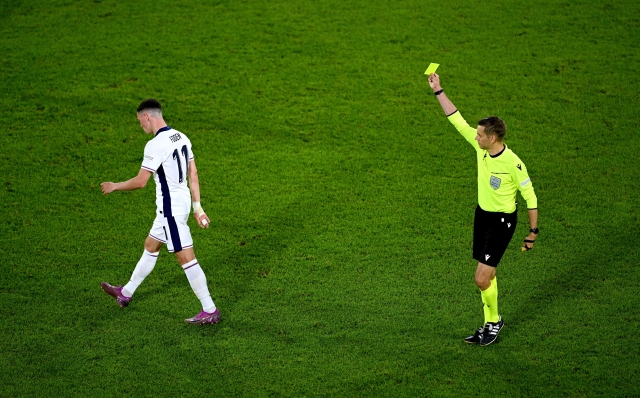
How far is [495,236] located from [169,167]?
294cm

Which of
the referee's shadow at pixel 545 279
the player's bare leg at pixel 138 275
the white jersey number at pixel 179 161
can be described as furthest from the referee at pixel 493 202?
the player's bare leg at pixel 138 275

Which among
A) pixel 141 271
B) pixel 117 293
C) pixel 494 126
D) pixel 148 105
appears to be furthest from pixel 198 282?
pixel 494 126

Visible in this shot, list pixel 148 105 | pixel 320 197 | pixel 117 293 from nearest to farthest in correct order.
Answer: pixel 148 105 → pixel 117 293 → pixel 320 197

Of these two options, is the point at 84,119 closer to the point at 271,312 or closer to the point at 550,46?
the point at 271,312

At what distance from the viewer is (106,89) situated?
436 inches

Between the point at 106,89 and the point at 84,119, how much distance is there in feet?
2.67

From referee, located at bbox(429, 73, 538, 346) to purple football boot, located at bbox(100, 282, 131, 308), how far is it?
328cm

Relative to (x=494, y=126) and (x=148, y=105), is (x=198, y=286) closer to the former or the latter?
(x=148, y=105)

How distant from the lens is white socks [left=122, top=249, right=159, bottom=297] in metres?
6.84

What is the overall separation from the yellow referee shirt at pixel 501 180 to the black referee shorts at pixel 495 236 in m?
0.06

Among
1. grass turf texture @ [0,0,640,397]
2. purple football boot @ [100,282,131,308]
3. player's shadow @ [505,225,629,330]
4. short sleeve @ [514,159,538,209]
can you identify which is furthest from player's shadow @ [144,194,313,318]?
short sleeve @ [514,159,538,209]

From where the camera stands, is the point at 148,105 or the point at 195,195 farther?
the point at 195,195

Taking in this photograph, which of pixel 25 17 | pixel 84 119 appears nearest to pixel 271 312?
pixel 84 119

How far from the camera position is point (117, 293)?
22.9 ft
